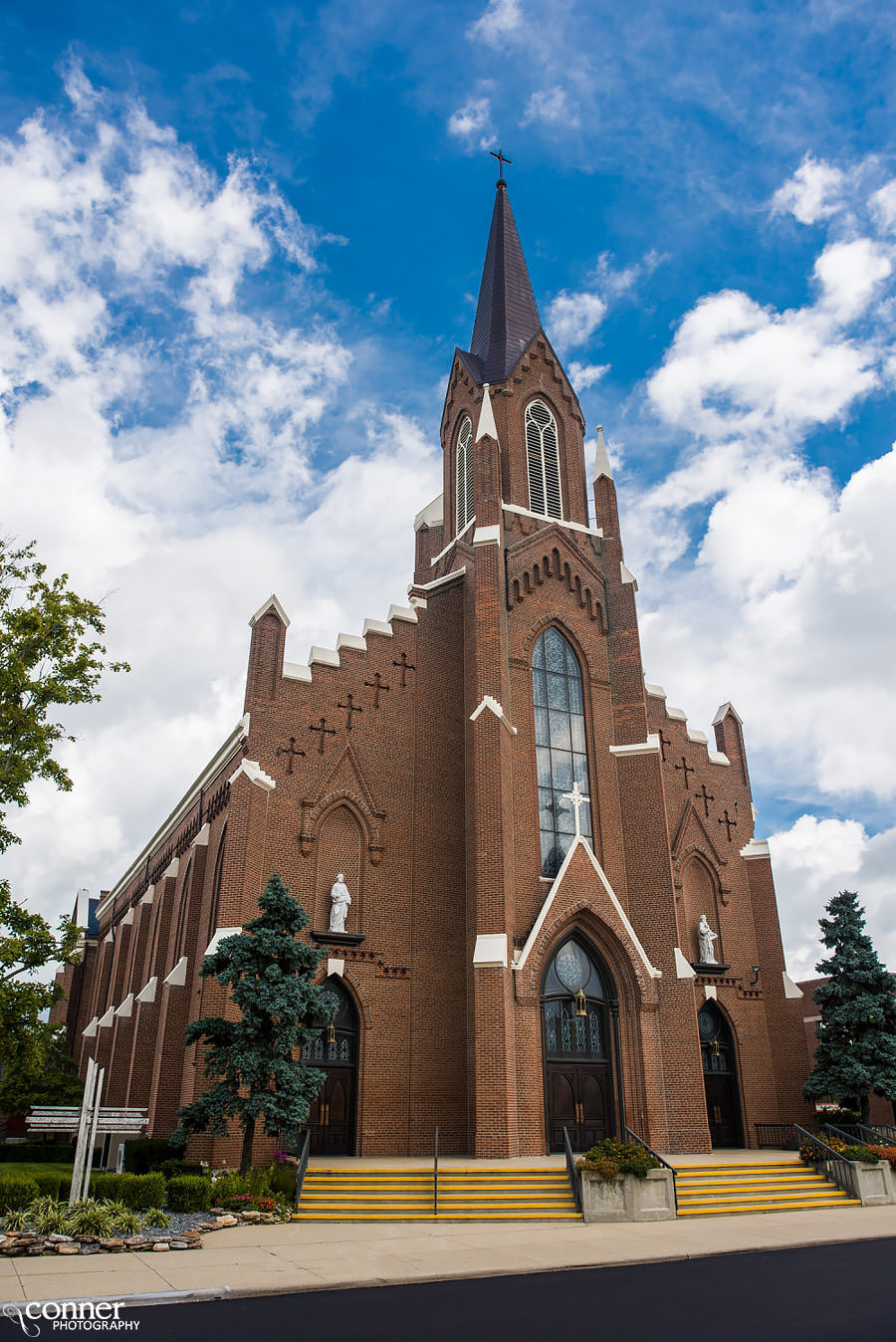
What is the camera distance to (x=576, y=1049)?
21547 mm

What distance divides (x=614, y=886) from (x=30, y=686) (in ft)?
47.4

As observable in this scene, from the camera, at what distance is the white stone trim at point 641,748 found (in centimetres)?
2527

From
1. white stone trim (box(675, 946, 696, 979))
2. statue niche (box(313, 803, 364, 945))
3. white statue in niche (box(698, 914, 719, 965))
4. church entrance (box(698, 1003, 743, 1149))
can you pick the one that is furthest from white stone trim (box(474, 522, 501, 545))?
church entrance (box(698, 1003, 743, 1149))

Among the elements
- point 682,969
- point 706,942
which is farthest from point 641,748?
point 682,969

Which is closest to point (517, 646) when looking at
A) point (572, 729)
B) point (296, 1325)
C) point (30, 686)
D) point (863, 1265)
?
point (572, 729)

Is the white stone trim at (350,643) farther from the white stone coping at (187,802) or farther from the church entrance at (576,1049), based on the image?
the church entrance at (576,1049)

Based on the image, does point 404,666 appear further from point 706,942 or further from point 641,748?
point 706,942

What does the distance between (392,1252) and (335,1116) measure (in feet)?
31.7

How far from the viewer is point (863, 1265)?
36.9 feet

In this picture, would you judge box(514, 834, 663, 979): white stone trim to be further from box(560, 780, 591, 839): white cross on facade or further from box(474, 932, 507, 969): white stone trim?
box(560, 780, 591, 839): white cross on facade

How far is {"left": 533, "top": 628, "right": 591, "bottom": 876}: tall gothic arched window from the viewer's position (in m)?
23.9

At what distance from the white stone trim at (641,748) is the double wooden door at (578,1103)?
7821 millimetres

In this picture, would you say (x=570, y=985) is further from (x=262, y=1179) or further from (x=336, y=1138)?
(x=262, y=1179)

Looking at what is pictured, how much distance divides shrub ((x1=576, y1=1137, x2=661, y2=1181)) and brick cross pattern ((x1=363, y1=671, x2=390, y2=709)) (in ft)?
38.5
